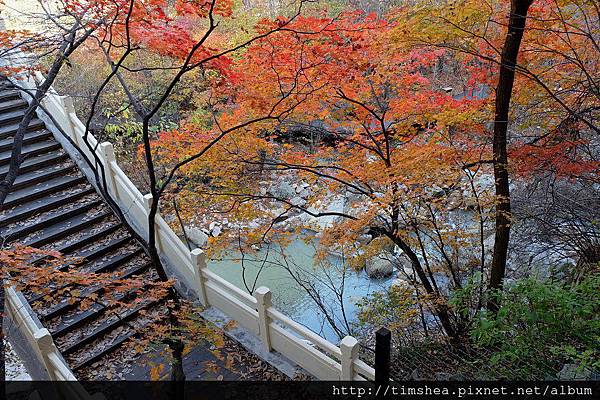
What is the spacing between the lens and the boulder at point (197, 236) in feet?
48.5

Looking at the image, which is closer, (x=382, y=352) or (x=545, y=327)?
(x=382, y=352)

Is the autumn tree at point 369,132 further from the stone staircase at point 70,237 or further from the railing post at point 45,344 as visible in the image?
the railing post at point 45,344

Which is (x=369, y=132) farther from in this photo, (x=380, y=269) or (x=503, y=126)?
(x=380, y=269)

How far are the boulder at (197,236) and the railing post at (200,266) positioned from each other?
23.1ft

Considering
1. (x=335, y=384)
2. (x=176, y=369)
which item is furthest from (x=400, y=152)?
(x=176, y=369)

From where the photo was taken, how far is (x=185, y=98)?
16.8m

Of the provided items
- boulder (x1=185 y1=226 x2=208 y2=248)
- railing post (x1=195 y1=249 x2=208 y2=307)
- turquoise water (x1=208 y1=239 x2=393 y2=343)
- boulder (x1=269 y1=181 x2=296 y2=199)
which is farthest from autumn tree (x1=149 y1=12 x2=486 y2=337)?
boulder (x1=269 y1=181 x2=296 y2=199)

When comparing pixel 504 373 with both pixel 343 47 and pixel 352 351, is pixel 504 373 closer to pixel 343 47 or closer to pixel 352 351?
pixel 352 351

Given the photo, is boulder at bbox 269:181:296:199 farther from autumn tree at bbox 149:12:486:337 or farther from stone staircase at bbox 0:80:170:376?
stone staircase at bbox 0:80:170:376

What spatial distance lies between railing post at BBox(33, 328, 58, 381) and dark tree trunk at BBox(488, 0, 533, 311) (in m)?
6.48

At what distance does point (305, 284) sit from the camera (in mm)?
12906

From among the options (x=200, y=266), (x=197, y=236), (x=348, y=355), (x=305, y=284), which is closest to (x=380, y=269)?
(x=305, y=284)

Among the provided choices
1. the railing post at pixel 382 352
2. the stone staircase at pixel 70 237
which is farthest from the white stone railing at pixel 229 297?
the railing post at pixel 382 352

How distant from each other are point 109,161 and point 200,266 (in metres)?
3.29
